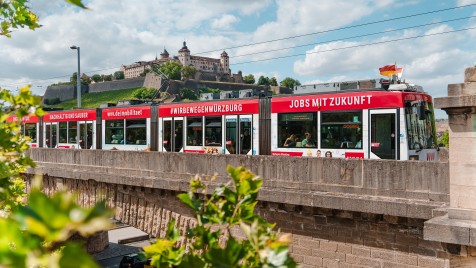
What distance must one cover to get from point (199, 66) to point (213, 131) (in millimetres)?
147375

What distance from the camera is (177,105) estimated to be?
1833 centimetres

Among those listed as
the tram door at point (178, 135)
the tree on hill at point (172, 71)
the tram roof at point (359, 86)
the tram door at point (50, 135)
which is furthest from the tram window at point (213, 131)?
the tree on hill at point (172, 71)

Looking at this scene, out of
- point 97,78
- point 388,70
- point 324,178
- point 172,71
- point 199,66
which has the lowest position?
point 324,178

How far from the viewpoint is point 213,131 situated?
17.0 meters

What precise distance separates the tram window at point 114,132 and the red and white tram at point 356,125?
7.82 meters

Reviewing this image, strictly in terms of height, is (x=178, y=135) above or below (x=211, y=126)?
below

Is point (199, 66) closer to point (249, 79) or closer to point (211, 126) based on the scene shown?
point (249, 79)

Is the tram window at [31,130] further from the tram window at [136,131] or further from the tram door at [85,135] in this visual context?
the tram window at [136,131]

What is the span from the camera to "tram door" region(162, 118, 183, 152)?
714 inches

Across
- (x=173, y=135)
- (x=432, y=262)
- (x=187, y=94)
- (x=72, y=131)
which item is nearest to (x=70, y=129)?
(x=72, y=131)

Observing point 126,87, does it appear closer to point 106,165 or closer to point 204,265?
point 106,165

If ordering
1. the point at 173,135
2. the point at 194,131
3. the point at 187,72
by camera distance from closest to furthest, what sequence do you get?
1. the point at 194,131
2. the point at 173,135
3. the point at 187,72

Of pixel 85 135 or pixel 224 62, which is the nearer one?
pixel 85 135

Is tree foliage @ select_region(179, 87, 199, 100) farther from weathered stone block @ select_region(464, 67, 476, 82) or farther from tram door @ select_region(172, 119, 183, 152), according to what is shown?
weathered stone block @ select_region(464, 67, 476, 82)
